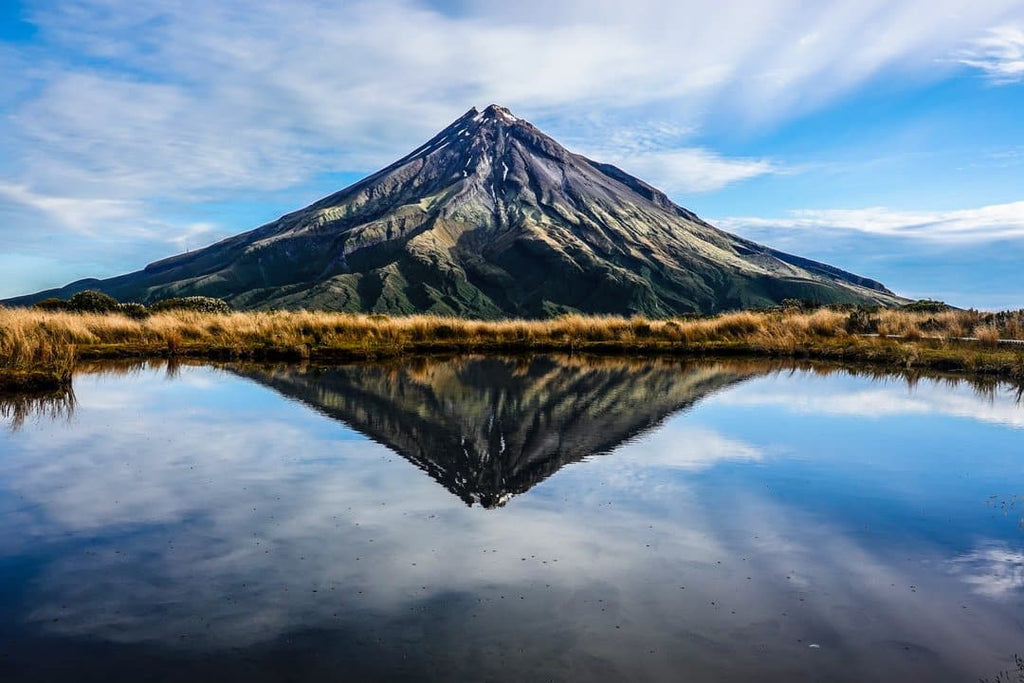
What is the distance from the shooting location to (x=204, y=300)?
59.0 meters

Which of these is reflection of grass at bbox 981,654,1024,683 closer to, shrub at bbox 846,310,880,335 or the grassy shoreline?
the grassy shoreline

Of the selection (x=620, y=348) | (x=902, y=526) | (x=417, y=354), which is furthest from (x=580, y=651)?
(x=620, y=348)

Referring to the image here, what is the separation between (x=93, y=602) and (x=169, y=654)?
1314 mm

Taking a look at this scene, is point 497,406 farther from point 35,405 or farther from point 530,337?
point 530,337

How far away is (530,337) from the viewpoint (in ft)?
117

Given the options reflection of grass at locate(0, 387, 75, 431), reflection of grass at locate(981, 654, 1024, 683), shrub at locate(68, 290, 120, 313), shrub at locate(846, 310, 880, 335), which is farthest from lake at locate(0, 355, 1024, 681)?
shrub at locate(68, 290, 120, 313)

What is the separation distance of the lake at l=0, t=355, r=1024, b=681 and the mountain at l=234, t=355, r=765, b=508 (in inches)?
4.8

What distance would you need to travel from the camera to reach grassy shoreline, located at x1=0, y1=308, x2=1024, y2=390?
25953mm

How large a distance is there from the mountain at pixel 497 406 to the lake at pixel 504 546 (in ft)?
0.40

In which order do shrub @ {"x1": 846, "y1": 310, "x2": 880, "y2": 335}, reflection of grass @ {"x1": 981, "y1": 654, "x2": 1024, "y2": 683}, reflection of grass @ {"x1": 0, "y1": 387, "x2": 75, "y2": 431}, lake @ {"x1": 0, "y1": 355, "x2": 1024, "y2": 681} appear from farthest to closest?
shrub @ {"x1": 846, "y1": 310, "x2": 880, "y2": 335}
reflection of grass @ {"x1": 0, "y1": 387, "x2": 75, "y2": 431}
lake @ {"x1": 0, "y1": 355, "x2": 1024, "y2": 681}
reflection of grass @ {"x1": 981, "y1": 654, "x2": 1024, "y2": 683}

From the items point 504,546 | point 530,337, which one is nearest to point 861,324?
point 530,337

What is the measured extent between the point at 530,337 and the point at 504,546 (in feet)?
92.7

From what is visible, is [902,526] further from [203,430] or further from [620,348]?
[620,348]

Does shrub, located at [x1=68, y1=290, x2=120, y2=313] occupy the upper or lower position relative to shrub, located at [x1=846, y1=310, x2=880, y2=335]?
upper
